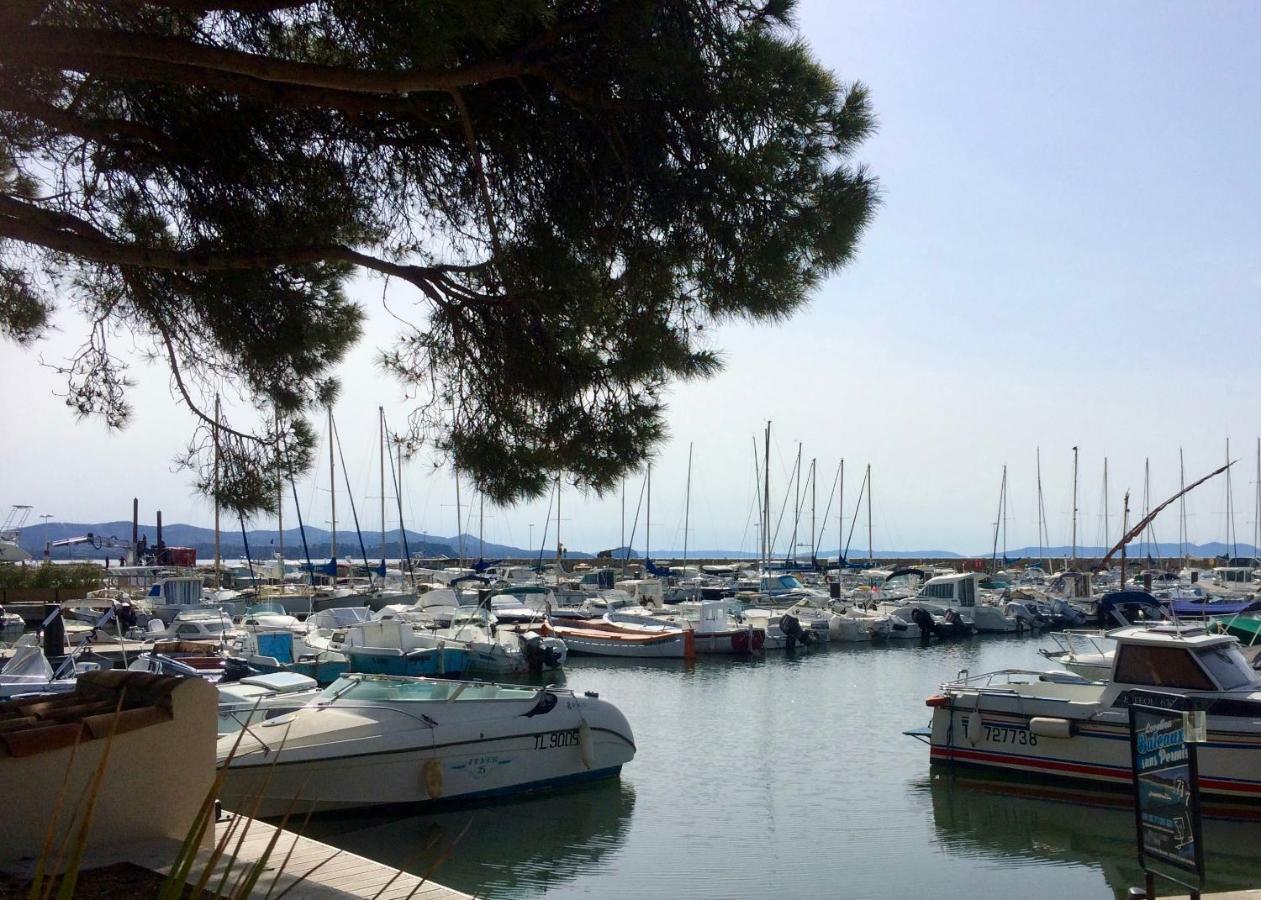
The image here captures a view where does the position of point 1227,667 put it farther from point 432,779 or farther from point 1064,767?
point 432,779

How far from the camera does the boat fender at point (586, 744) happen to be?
1488 cm

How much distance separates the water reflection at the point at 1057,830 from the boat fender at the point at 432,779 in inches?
229

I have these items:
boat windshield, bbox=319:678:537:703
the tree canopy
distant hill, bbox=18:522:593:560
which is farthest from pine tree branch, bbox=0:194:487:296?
distant hill, bbox=18:522:593:560

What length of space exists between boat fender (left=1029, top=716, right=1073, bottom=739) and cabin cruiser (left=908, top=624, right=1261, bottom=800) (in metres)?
0.01

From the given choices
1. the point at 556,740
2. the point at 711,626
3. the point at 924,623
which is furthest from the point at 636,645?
the point at 556,740

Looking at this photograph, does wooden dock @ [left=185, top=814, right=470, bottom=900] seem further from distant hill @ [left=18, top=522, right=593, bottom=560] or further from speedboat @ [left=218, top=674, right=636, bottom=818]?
distant hill @ [left=18, top=522, right=593, bottom=560]

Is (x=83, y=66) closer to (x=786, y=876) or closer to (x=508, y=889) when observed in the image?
(x=508, y=889)

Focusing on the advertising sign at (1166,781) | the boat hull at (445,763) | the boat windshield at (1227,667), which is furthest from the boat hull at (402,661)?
the advertising sign at (1166,781)

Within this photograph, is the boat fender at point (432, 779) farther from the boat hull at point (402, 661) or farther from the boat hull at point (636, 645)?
the boat hull at point (636, 645)

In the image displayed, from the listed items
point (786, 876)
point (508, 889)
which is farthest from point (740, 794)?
point (508, 889)

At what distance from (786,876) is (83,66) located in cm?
956

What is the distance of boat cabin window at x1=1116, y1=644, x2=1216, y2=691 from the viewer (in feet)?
46.1

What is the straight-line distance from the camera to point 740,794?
1538cm

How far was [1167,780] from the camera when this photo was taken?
21.7ft
